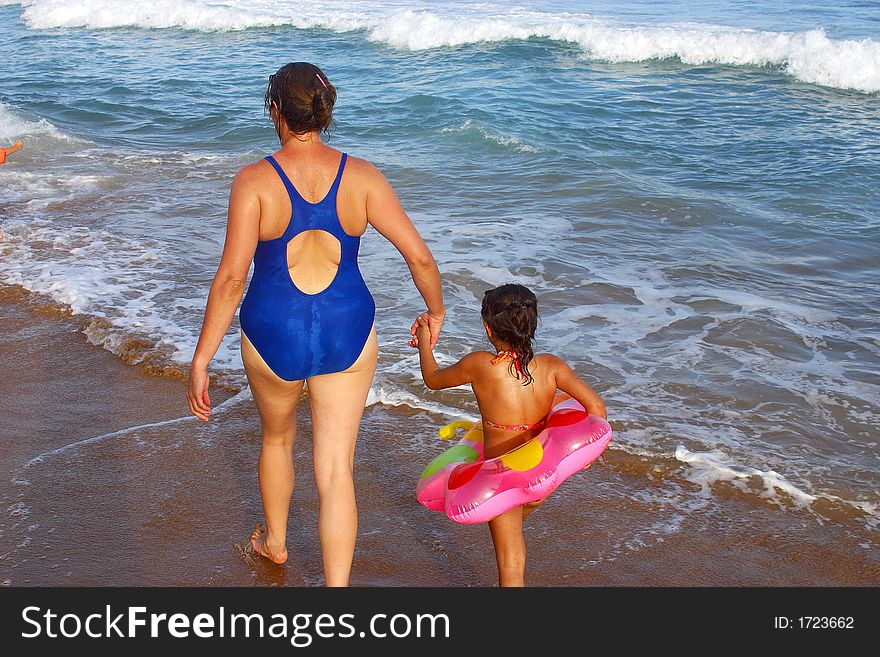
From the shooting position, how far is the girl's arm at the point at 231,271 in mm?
3027

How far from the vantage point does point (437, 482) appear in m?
3.56

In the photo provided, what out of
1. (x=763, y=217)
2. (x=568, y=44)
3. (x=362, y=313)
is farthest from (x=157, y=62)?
(x=362, y=313)

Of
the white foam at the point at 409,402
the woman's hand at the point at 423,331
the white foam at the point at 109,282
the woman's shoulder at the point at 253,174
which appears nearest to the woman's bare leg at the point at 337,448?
the woman's hand at the point at 423,331

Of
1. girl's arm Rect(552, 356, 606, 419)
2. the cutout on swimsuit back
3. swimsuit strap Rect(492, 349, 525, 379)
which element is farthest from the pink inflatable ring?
the cutout on swimsuit back

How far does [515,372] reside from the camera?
3.53 m

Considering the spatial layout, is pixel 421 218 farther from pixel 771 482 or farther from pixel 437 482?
pixel 437 482

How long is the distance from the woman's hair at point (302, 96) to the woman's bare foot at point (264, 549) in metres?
1.75

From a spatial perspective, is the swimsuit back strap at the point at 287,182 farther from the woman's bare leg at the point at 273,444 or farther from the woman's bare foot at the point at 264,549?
the woman's bare foot at the point at 264,549

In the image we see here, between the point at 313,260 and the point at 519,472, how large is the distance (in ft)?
3.38

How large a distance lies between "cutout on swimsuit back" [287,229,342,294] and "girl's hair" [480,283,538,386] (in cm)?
56

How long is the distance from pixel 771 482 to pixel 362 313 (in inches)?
98.6

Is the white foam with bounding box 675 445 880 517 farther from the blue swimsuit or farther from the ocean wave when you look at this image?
the ocean wave

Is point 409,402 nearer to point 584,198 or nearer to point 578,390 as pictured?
point 578,390

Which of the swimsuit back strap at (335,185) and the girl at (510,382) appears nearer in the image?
the swimsuit back strap at (335,185)
